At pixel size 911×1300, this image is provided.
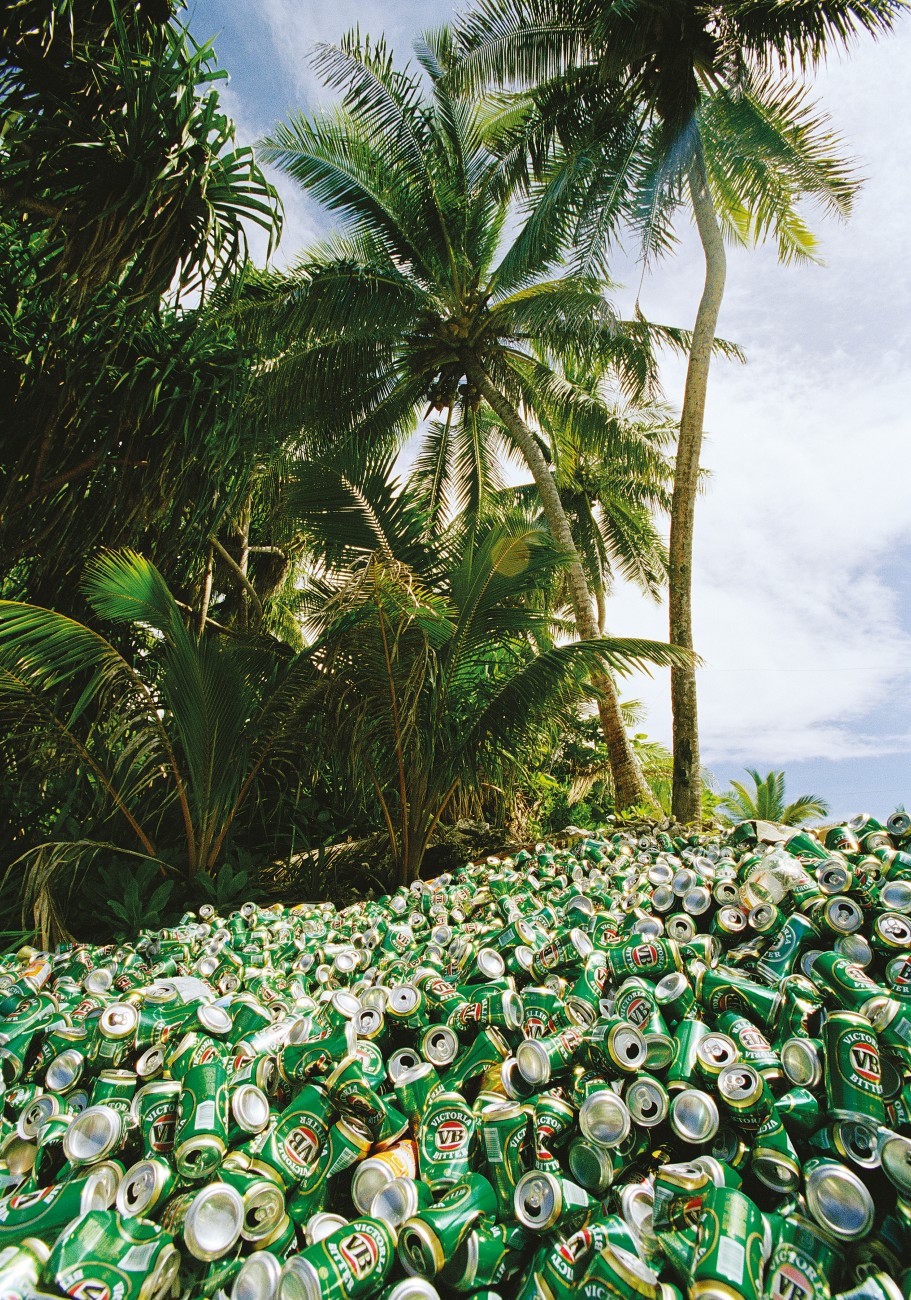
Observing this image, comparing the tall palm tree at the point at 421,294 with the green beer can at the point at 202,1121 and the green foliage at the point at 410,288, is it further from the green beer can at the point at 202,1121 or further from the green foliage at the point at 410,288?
the green beer can at the point at 202,1121

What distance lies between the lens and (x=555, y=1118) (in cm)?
116

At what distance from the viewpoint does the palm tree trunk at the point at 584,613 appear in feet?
23.6

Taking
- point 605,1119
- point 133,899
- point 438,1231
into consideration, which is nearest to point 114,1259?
point 438,1231

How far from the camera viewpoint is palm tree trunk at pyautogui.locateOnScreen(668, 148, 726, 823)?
22.0ft

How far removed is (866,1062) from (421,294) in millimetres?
8564

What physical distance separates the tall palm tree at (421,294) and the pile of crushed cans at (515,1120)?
574cm

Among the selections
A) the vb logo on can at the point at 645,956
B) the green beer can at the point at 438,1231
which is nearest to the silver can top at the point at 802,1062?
the vb logo on can at the point at 645,956

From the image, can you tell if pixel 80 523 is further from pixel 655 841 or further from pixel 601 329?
pixel 601 329

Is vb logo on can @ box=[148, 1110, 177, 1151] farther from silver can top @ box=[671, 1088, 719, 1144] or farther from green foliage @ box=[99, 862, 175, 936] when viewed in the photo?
green foliage @ box=[99, 862, 175, 936]

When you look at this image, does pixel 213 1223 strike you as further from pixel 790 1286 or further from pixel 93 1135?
pixel 790 1286

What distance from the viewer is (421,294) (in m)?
8.13

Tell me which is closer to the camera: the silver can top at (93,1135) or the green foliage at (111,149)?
the silver can top at (93,1135)

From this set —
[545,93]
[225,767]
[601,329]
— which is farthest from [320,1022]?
[545,93]

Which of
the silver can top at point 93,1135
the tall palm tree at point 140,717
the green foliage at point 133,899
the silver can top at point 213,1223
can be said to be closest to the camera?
the silver can top at point 213,1223
